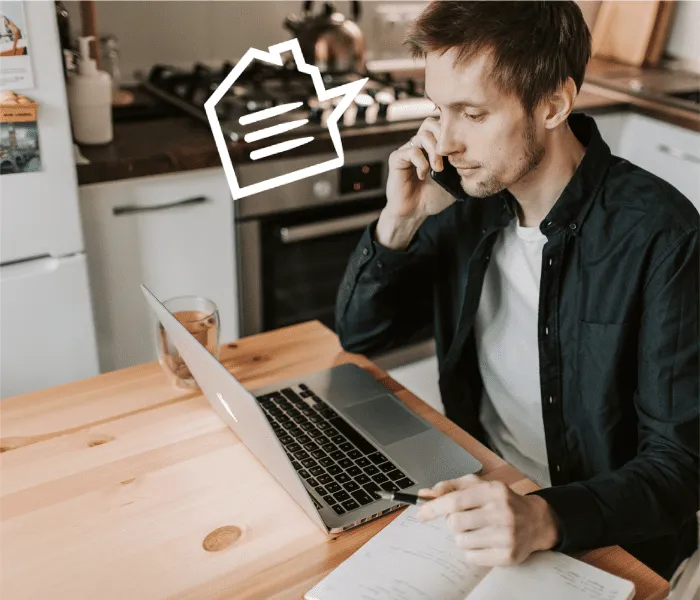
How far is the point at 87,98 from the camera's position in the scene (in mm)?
1929

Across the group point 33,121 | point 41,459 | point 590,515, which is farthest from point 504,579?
point 33,121

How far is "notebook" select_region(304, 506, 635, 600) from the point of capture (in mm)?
803

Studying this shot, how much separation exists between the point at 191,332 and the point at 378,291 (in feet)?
1.29

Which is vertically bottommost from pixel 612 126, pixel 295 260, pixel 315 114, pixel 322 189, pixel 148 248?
pixel 295 260

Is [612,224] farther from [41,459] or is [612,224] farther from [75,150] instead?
[75,150]

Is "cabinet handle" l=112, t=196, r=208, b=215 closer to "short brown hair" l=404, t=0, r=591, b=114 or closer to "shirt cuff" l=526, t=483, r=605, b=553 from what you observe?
"short brown hair" l=404, t=0, r=591, b=114

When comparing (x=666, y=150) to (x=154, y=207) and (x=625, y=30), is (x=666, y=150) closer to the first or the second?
(x=625, y=30)

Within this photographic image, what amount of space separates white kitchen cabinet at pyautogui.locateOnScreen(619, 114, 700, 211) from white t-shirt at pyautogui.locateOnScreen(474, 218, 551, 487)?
1202mm

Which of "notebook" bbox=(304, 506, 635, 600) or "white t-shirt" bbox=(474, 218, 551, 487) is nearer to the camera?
"notebook" bbox=(304, 506, 635, 600)

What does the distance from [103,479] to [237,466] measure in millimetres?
171

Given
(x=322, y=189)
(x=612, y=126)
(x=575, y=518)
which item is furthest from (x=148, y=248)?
(x=612, y=126)

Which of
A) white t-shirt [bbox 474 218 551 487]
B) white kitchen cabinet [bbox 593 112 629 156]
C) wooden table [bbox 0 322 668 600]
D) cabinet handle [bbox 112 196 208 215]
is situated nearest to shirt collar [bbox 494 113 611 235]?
white t-shirt [bbox 474 218 551 487]

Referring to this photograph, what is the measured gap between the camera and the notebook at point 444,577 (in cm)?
80

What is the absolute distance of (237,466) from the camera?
102 cm
